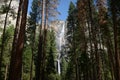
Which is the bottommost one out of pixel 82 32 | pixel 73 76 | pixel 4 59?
pixel 73 76

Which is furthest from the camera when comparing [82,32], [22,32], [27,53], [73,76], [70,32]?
[73,76]

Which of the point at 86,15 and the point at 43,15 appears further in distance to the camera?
the point at 86,15

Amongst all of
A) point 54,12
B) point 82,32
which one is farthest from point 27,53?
point 54,12

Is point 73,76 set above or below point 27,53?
below

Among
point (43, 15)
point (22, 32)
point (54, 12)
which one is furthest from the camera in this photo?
point (54, 12)

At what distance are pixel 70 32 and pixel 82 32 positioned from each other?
454cm

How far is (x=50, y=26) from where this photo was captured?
94.9ft

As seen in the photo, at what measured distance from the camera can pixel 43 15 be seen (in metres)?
26.2

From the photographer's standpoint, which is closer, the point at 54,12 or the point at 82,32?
the point at 54,12

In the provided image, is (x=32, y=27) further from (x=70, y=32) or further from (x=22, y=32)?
(x=22, y=32)

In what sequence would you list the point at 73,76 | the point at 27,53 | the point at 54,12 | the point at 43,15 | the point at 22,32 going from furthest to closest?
1. the point at 73,76
2. the point at 27,53
3. the point at 54,12
4. the point at 43,15
5. the point at 22,32

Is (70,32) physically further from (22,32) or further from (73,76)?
(22,32)

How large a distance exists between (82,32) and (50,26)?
647cm

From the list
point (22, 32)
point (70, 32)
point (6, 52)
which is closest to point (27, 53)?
point (6, 52)
